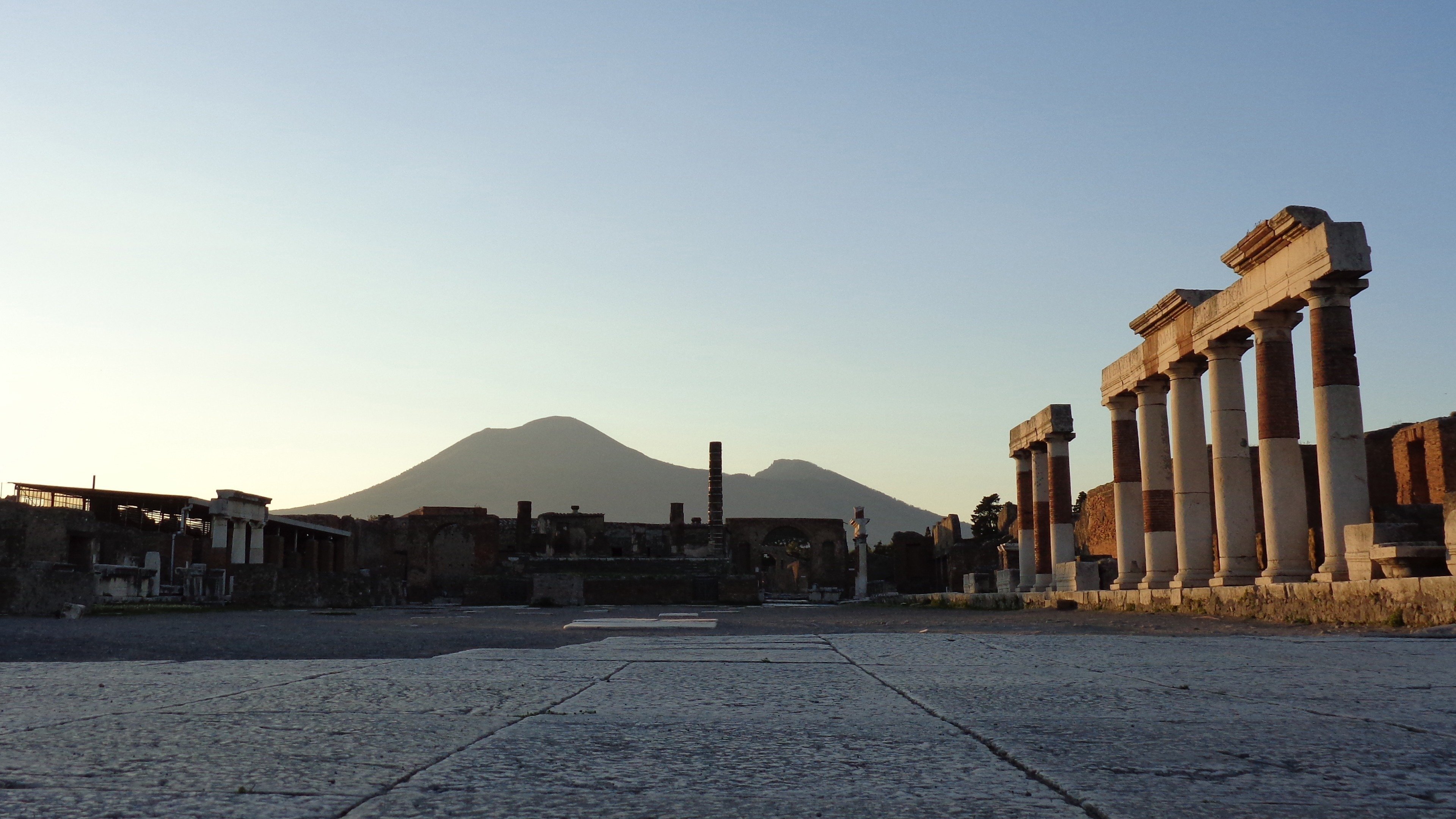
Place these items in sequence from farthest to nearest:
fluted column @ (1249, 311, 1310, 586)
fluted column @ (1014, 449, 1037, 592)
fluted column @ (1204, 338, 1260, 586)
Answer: fluted column @ (1014, 449, 1037, 592), fluted column @ (1204, 338, 1260, 586), fluted column @ (1249, 311, 1310, 586)

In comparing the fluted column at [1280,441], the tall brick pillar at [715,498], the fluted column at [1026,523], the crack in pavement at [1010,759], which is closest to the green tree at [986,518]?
the tall brick pillar at [715,498]

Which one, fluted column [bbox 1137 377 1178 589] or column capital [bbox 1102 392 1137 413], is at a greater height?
column capital [bbox 1102 392 1137 413]

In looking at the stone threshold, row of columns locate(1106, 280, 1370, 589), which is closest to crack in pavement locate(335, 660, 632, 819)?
the stone threshold

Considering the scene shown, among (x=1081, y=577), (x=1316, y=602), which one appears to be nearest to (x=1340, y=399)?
(x=1316, y=602)

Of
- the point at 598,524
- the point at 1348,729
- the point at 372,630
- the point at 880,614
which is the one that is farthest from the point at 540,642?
the point at 598,524

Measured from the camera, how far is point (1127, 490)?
21.7 m

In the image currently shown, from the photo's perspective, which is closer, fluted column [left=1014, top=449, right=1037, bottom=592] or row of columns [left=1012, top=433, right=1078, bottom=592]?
row of columns [left=1012, top=433, right=1078, bottom=592]

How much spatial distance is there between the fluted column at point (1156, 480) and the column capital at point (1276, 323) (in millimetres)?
4667

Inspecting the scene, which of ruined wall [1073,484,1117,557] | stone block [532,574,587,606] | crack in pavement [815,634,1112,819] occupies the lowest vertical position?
stone block [532,574,587,606]

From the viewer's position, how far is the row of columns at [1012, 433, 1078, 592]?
2606 centimetres

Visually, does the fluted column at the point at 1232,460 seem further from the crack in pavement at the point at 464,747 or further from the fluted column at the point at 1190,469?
the crack in pavement at the point at 464,747

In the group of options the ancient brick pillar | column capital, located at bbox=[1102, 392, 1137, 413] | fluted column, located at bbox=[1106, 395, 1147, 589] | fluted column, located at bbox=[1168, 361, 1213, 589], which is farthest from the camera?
the ancient brick pillar

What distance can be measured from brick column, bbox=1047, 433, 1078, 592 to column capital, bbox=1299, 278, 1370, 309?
1262cm

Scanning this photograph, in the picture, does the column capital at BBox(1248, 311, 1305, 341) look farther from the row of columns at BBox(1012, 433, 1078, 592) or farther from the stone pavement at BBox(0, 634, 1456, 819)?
the stone pavement at BBox(0, 634, 1456, 819)
